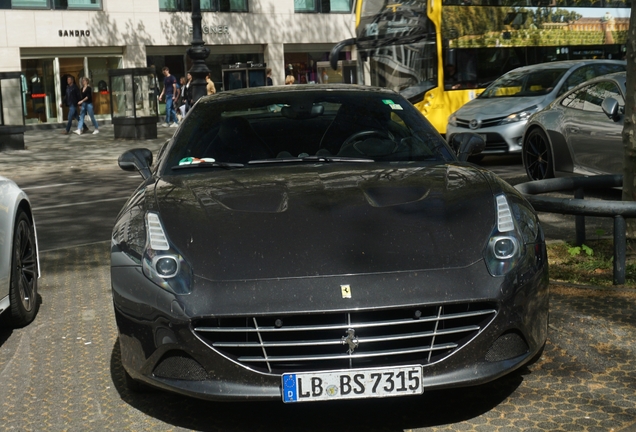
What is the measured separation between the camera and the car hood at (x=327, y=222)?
13.1 feet

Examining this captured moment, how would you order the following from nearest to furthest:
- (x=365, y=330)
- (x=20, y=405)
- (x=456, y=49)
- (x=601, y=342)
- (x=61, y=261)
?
(x=365, y=330) < (x=20, y=405) < (x=601, y=342) < (x=61, y=261) < (x=456, y=49)

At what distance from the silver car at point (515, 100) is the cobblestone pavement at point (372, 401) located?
33.4ft

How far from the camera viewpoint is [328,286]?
386 cm

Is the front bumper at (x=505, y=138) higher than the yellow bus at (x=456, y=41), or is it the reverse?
the yellow bus at (x=456, y=41)

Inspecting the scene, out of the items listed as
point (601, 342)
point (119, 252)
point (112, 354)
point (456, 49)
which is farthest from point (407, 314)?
point (456, 49)

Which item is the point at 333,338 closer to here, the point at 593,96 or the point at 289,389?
the point at 289,389

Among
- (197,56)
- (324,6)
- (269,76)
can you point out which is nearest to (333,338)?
(197,56)

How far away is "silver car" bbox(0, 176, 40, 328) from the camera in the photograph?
5.76 meters

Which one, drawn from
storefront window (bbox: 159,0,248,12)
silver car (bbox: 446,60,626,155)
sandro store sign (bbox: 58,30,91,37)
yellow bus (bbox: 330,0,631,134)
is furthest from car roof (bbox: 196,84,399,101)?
storefront window (bbox: 159,0,248,12)

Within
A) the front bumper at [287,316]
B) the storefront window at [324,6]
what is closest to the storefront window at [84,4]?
the storefront window at [324,6]

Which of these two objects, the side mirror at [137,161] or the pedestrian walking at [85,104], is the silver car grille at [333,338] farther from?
the pedestrian walking at [85,104]

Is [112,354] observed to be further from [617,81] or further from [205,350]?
[617,81]

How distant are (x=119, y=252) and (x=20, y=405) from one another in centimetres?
92

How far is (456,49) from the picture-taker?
19641 mm
